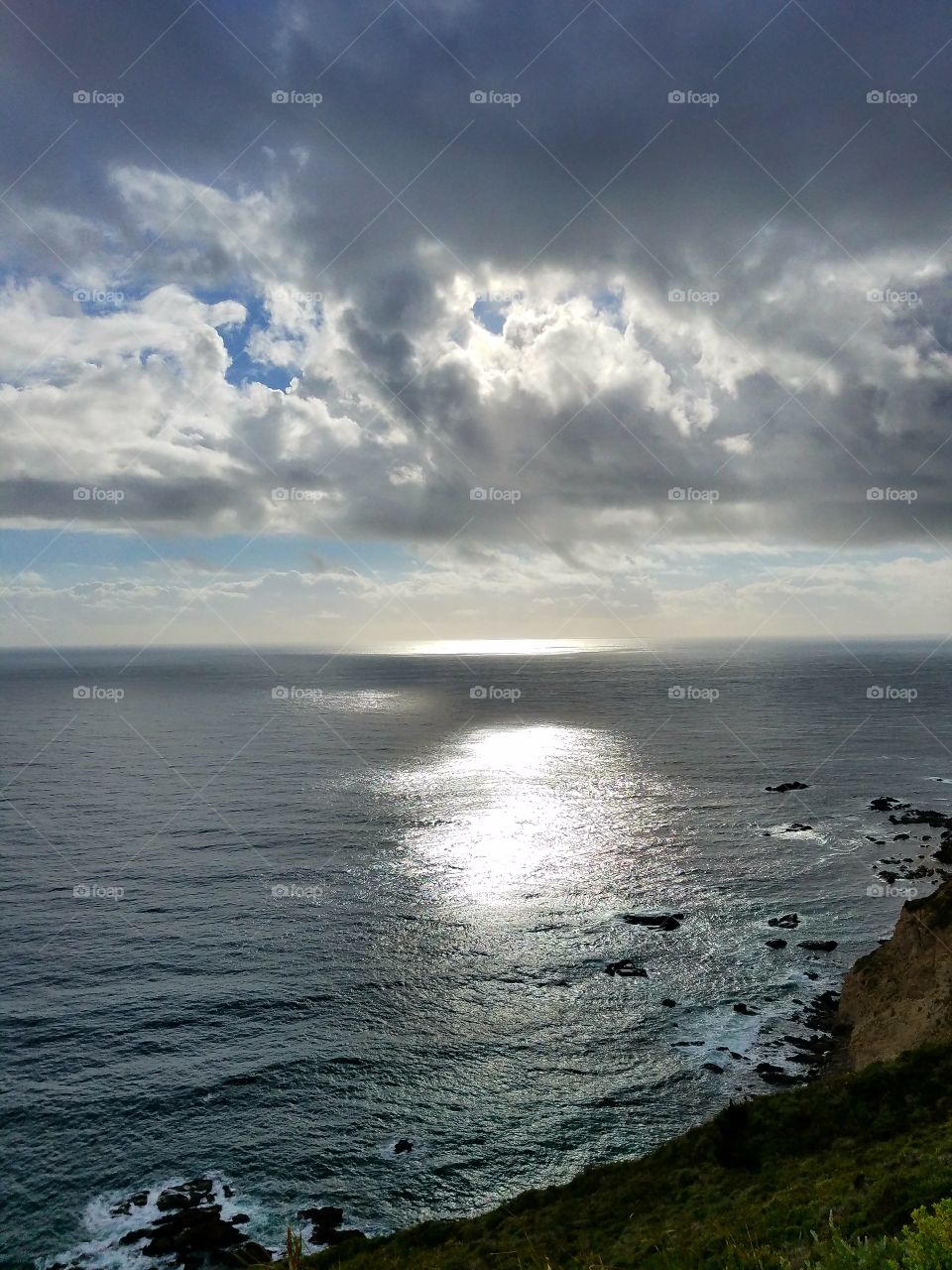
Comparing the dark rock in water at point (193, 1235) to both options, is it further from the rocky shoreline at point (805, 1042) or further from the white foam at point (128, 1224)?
the white foam at point (128, 1224)

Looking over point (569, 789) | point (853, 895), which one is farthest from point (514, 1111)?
point (569, 789)

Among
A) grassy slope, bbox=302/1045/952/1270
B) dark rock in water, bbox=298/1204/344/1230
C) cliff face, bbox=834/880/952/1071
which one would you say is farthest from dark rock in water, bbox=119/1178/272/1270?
cliff face, bbox=834/880/952/1071

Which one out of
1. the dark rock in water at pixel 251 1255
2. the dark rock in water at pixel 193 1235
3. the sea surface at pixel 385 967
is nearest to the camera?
the dark rock in water at pixel 251 1255

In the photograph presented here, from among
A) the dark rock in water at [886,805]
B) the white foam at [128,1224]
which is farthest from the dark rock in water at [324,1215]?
the dark rock in water at [886,805]

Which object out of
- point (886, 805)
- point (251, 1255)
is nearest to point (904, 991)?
point (251, 1255)

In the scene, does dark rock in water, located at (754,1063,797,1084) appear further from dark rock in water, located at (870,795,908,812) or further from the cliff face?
dark rock in water, located at (870,795,908,812)

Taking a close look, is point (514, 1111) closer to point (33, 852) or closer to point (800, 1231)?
point (800, 1231)
